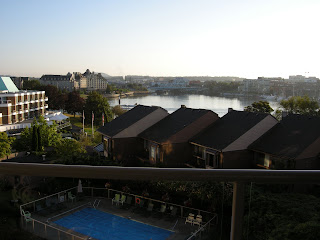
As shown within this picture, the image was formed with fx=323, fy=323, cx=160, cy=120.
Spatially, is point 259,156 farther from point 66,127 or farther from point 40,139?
point 66,127

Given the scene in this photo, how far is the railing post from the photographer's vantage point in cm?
90

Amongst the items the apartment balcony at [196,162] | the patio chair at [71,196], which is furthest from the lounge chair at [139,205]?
the apartment balcony at [196,162]

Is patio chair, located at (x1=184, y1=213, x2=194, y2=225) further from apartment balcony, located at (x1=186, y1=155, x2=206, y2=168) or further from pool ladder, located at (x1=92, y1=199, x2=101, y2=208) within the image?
apartment balcony, located at (x1=186, y1=155, x2=206, y2=168)

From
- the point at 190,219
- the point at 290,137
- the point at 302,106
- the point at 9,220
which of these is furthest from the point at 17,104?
the point at 9,220

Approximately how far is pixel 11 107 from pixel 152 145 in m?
12.7

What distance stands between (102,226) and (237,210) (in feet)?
1.82

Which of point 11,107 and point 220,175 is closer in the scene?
point 220,175

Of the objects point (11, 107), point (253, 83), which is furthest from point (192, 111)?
point (253, 83)

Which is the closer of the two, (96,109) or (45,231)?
(45,231)

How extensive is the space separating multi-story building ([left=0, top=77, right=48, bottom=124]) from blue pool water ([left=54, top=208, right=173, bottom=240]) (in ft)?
58.5

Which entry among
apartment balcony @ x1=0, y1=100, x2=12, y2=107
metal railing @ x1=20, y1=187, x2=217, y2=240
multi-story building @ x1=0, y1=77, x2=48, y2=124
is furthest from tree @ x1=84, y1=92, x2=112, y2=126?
metal railing @ x1=20, y1=187, x2=217, y2=240

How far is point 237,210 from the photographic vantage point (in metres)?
0.92

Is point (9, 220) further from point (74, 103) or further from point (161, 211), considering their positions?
point (74, 103)

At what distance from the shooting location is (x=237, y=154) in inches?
322
